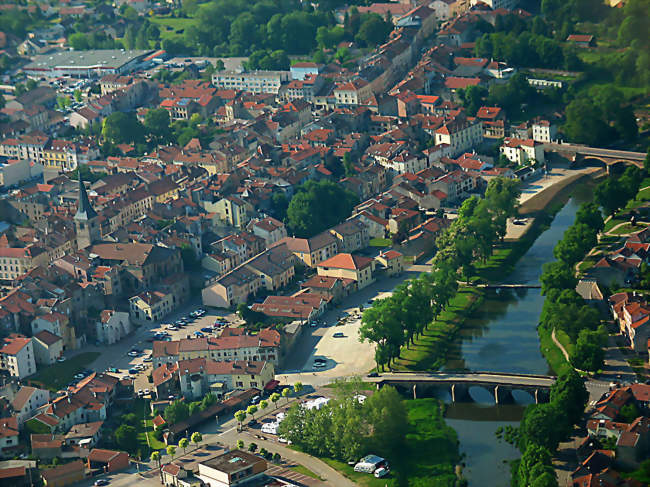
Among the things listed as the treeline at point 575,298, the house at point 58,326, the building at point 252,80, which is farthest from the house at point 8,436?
the building at point 252,80

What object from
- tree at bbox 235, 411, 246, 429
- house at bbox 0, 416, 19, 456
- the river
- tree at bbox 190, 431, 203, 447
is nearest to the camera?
the river

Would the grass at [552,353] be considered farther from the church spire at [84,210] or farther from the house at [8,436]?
the church spire at [84,210]

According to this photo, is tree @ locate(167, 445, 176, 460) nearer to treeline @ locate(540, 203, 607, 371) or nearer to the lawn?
treeline @ locate(540, 203, 607, 371)

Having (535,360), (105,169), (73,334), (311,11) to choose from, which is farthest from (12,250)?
(311,11)

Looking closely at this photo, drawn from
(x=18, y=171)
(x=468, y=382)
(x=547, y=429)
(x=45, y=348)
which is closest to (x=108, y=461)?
(x=45, y=348)

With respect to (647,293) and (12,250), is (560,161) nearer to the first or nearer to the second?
(647,293)

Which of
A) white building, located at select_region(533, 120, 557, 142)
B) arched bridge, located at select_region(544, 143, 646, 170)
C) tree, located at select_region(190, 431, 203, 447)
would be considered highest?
white building, located at select_region(533, 120, 557, 142)

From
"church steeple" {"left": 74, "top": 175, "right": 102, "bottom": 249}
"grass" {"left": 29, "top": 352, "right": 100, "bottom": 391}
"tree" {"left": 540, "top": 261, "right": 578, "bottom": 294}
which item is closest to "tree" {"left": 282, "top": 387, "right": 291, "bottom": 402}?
"grass" {"left": 29, "top": 352, "right": 100, "bottom": 391}
